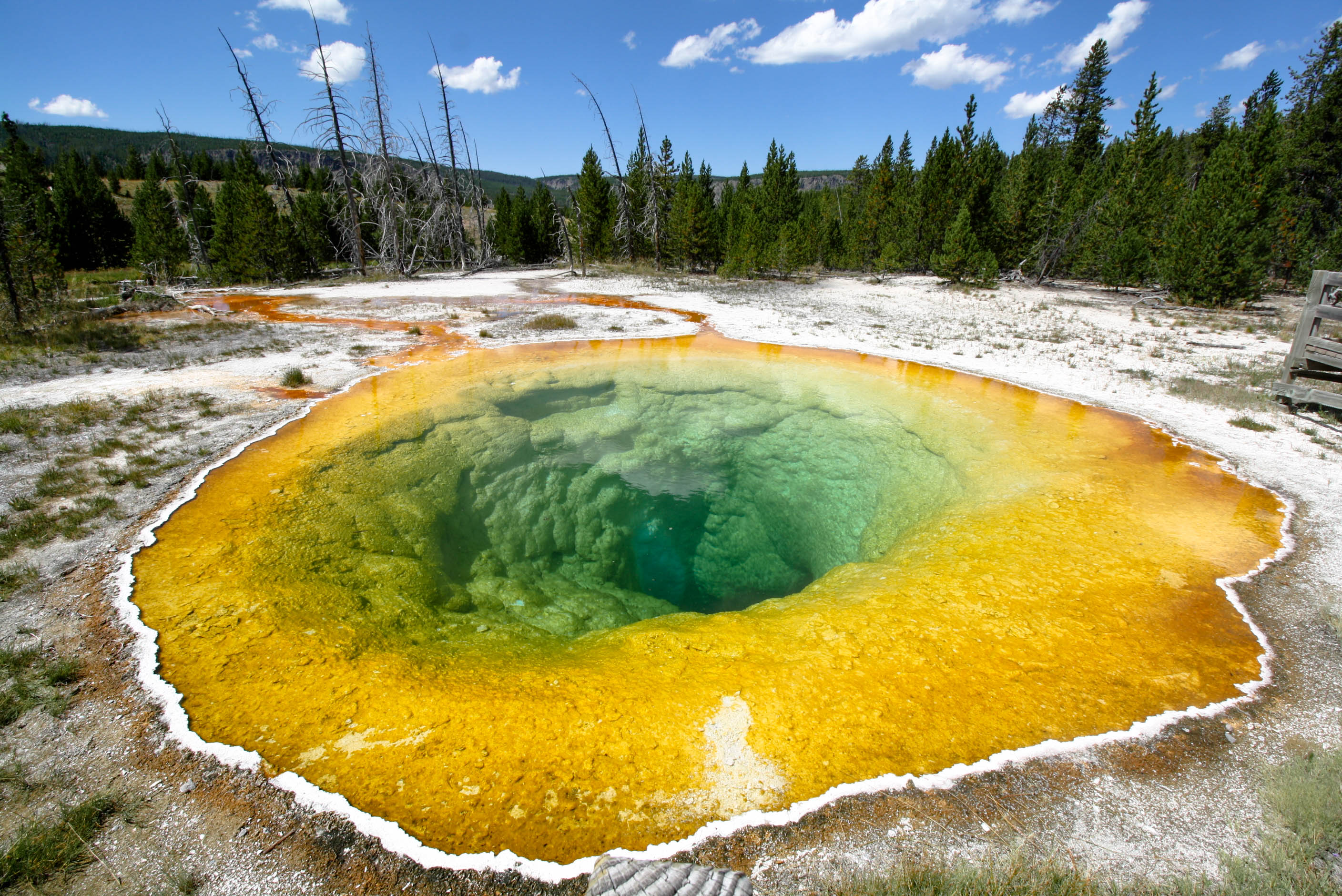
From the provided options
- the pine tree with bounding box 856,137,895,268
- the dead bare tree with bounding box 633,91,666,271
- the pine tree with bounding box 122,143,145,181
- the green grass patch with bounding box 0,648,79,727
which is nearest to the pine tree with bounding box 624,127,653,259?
the dead bare tree with bounding box 633,91,666,271

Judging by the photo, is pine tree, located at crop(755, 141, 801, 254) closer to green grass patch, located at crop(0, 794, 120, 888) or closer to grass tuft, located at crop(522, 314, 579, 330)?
grass tuft, located at crop(522, 314, 579, 330)

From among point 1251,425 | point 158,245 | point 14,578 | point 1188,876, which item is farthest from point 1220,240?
point 158,245

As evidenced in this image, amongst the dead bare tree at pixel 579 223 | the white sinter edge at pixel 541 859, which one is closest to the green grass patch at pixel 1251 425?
the white sinter edge at pixel 541 859

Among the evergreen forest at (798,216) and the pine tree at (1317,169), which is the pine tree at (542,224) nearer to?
the evergreen forest at (798,216)

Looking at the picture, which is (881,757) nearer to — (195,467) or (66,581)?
(66,581)

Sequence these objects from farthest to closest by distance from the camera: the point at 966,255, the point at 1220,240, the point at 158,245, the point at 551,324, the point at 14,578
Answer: the point at 966,255 < the point at 158,245 < the point at 1220,240 < the point at 551,324 < the point at 14,578

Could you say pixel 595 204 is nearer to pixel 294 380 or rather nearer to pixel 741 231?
pixel 741 231

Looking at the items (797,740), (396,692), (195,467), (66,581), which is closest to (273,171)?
(195,467)

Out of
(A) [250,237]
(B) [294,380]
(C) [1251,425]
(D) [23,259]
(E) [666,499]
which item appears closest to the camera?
(C) [1251,425]
